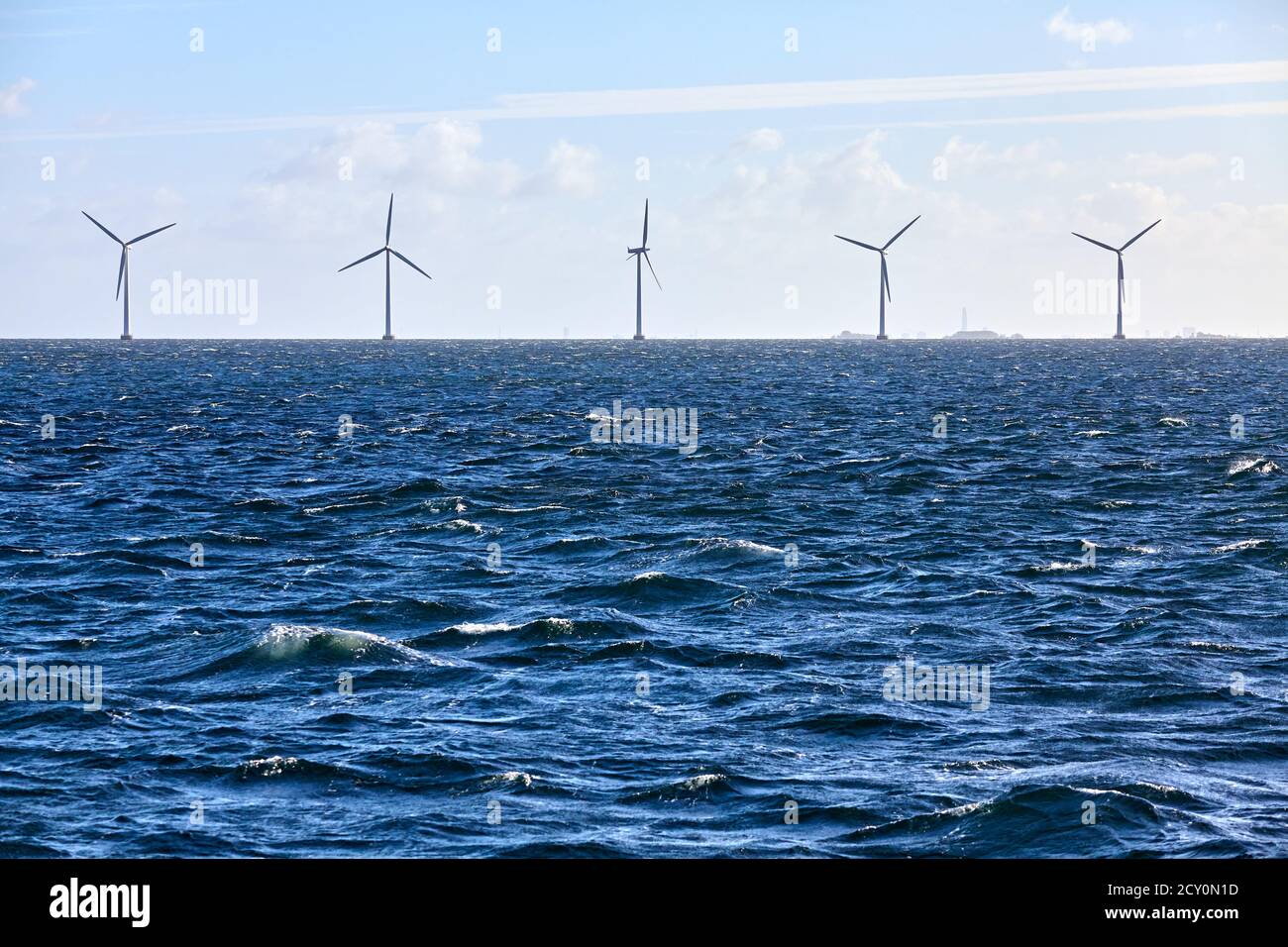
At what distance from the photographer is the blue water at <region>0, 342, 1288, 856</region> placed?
64.7 feet

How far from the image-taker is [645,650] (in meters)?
29.9

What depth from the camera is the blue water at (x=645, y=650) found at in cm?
1973

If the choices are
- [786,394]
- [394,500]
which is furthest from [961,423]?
[394,500]

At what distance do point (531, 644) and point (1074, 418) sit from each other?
71.7m

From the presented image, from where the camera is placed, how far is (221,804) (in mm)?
20156

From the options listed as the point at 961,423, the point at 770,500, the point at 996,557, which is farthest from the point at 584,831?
the point at 961,423

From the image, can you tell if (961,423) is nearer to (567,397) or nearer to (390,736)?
(567,397)

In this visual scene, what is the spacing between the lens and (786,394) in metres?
131

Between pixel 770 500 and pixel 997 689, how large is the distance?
92.1 ft

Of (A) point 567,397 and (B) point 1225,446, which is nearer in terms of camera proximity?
(B) point 1225,446
